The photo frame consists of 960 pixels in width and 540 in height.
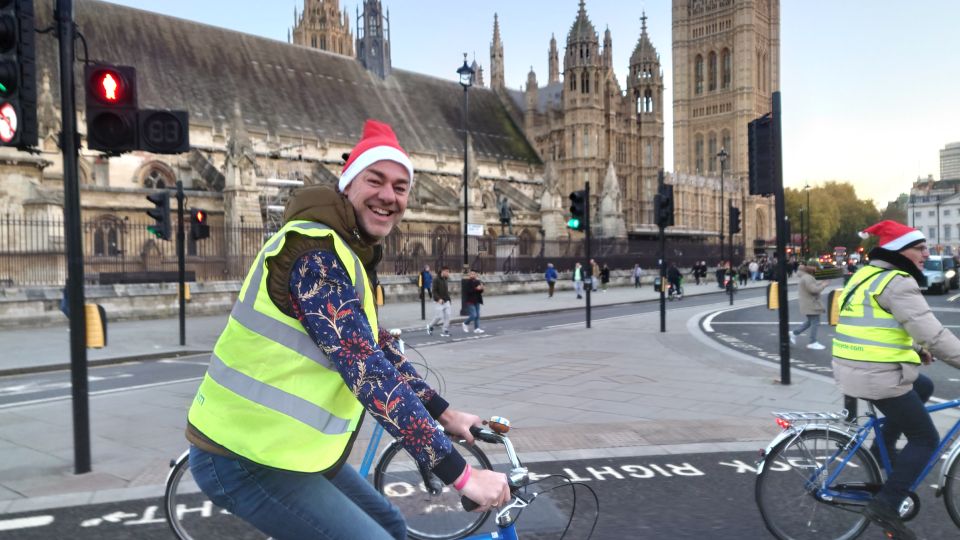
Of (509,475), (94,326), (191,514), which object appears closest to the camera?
(509,475)

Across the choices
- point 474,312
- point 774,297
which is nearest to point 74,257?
point 774,297

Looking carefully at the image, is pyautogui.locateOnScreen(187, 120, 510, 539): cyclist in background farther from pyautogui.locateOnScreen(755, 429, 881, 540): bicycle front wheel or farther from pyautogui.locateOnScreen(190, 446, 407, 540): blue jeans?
pyautogui.locateOnScreen(755, 429, 881, 540): bicycle front wheel

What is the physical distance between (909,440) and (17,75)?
5.88m

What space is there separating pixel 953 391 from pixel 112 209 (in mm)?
30071

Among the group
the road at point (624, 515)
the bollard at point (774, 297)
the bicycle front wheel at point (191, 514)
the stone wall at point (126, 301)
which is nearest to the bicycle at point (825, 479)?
the road at point (624, 515)

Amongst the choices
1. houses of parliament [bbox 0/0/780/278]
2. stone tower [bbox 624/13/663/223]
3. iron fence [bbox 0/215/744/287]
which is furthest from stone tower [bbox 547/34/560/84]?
iron fence [bbox 0/215/744/287]

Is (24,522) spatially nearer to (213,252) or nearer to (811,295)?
(811,295)

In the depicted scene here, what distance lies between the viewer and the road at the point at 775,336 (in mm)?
9508

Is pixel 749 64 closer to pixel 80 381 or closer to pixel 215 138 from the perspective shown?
pixel 215 138

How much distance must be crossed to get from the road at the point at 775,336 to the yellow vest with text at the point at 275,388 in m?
8.16

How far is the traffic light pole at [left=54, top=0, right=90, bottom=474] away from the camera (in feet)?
17.1

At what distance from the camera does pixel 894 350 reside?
12.6 feet

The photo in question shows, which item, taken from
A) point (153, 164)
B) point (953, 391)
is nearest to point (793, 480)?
point (953, 391)

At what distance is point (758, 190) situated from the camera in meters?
9.37
